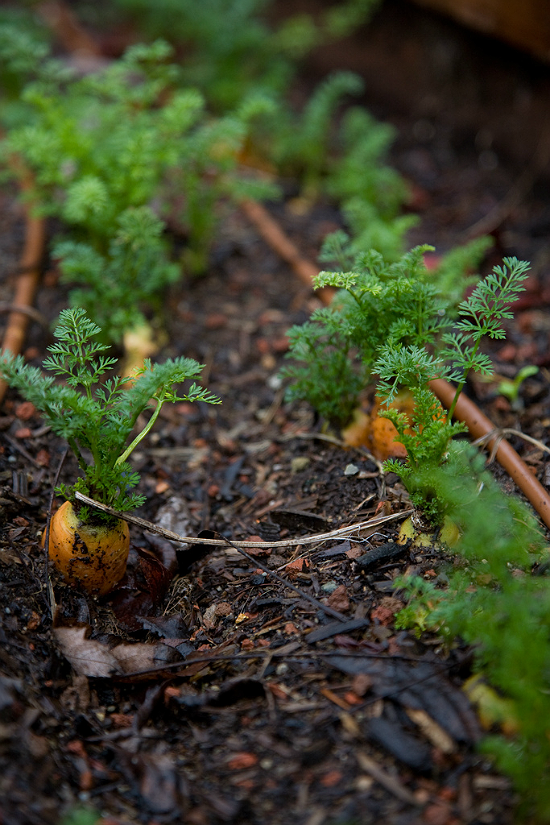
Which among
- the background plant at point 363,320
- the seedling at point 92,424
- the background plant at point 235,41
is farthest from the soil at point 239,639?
the background plant at point 235,41

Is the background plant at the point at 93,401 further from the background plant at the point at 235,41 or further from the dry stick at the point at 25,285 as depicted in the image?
the background plant at the point at 235,41

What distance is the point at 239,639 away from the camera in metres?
2.02

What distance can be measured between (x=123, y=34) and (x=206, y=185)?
2.84m

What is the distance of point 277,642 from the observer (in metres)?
1.96

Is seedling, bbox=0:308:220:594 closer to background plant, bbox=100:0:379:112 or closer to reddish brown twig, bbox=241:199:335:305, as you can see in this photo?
reddish brown twig, bbox=241:199:335:305

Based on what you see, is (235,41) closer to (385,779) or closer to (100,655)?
(100,655)

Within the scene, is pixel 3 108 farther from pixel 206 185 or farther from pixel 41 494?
pixel 41 494

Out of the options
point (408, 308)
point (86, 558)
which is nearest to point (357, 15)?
point (408, 308)

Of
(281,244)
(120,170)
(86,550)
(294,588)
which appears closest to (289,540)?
(294,588)

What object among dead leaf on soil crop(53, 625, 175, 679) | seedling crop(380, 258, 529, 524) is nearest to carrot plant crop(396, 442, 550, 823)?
seedling crop(380, 258, 529, 524)

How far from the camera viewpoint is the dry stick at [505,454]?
2.23 m

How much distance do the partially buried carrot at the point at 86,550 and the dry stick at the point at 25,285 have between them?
0.90 meters

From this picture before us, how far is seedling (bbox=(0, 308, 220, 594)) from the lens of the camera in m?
1.87

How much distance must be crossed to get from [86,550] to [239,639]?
552 mm
